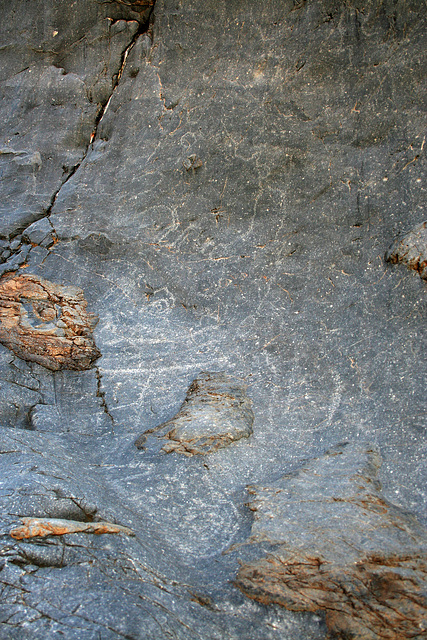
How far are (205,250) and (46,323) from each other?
1.18 meters

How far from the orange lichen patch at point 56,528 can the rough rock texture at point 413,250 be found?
2044mm

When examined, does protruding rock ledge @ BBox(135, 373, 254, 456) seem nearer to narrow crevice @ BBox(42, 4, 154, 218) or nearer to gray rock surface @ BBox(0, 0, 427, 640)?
gray rock surface @ BBox(0, 0, 427, 640)

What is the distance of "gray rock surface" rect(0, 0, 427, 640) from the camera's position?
207cm

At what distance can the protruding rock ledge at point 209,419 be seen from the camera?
239 cm

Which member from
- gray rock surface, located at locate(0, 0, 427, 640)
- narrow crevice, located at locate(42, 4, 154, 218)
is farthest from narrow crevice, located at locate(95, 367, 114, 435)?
narrow crevice, located at locate(42, 4, 154, 218)

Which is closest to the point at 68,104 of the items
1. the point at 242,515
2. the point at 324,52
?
the point at 324,52

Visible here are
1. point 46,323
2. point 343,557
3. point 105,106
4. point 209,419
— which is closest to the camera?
point 343,557

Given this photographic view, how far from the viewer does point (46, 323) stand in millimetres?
3170

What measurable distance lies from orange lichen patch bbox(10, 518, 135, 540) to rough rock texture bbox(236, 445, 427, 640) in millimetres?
509

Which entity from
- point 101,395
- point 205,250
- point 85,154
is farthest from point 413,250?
point 85,154

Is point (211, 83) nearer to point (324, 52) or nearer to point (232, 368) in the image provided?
point (324, 52)

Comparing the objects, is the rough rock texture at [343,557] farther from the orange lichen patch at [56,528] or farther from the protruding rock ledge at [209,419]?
the orange lichen patch at [56,528]

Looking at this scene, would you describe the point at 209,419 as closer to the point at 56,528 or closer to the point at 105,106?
the point at 56,528

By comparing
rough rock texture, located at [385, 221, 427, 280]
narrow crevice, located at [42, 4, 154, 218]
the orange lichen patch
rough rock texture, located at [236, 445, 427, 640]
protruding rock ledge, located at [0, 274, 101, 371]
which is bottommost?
rough rock texture, located at [236, 445, 427, 640]
